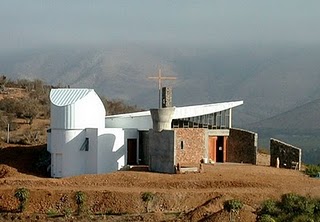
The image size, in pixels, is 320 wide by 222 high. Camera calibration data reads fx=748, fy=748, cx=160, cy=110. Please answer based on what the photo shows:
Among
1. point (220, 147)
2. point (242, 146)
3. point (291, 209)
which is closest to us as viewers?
point (291, 209)

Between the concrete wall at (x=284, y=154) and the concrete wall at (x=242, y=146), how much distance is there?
95 cm

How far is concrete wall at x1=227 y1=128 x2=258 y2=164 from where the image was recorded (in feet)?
122

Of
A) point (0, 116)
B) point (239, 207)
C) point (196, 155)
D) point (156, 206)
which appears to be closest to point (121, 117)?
point (196, 155)

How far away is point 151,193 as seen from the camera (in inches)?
1069

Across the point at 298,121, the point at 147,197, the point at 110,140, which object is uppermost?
the point at 298,121

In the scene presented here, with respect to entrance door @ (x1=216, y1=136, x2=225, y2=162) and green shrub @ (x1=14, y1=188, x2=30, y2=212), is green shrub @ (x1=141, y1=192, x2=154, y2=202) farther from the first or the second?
entrance door @ (x1=216, y1=136, x2=225, y2=162)

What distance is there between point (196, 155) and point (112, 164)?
383 cm

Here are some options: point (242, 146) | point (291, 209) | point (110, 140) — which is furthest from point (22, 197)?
point (242, 146)

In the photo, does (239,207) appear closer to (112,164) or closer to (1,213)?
(1,213)

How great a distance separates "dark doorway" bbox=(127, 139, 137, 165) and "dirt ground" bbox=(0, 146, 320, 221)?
3303 mm

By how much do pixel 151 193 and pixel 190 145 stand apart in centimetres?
634

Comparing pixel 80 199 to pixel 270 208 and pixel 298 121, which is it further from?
pixel 298 121

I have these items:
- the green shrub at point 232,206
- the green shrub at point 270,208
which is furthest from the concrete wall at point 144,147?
the green shrub at point 232,206

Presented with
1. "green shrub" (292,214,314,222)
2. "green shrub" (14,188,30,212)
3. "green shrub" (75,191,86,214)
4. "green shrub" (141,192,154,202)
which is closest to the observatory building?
"green shrub" (141,192,154,202)
